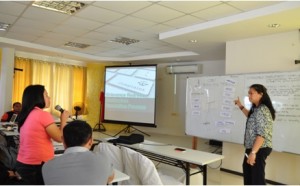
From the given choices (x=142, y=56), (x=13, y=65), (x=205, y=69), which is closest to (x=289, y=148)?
(x=205, y=69)

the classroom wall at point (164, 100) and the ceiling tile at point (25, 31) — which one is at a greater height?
the ceiling tile at point (25, 31)

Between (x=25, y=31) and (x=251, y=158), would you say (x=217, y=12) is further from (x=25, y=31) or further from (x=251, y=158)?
(x=25, y=31)

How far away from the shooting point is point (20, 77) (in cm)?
641

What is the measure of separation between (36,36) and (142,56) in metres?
2.84

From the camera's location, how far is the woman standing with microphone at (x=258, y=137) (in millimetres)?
2336

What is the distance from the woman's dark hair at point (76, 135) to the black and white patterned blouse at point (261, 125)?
67.8 inches

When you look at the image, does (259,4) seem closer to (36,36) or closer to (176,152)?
(176,152)

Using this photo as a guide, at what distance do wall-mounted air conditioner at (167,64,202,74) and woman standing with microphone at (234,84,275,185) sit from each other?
4.55 meters

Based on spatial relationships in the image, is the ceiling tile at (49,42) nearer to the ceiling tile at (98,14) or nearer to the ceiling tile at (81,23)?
the ceiling tile at (81,23)

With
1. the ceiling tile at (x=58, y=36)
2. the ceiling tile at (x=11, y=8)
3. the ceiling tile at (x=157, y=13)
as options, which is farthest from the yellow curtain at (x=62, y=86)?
the ceiling tile at (x=157, y=13)

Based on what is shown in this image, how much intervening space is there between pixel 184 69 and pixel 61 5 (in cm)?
447

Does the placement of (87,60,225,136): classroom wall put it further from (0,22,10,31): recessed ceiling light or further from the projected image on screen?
(0,22,10,31): recessed ceiling light

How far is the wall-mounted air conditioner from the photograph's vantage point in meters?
Answer: 7.00

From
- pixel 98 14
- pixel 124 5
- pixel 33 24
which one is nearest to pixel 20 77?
pixel 33 24
